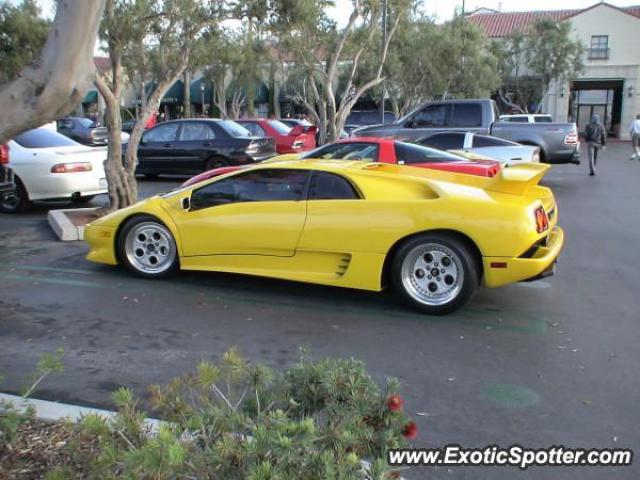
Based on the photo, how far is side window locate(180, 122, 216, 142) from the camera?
15.4 m

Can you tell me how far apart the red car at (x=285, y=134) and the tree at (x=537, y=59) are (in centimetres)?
2671

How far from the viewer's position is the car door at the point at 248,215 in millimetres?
5906

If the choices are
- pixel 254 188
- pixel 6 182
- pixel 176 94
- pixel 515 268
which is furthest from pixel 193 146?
pixel 176 94

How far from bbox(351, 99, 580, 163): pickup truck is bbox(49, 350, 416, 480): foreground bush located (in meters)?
13.7

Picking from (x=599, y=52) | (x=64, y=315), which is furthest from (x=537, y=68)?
(x=64, y=315)

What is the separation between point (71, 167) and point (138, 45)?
235 centimetres

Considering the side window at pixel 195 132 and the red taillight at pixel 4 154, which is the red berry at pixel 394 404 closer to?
the red taillight at pixel 4 154

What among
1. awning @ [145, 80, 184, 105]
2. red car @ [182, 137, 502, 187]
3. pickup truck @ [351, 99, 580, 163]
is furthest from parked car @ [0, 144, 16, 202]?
awning @ [145, 80, 184, 105]

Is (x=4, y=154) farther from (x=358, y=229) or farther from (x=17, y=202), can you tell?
(x=358, y=229)

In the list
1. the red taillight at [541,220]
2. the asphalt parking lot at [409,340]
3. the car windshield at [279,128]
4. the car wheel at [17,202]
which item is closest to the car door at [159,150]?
the car windshield at [279,128]

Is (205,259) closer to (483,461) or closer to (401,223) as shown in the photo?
(401,223)

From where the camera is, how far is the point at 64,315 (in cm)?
552

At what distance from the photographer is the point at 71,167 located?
34.9 feet

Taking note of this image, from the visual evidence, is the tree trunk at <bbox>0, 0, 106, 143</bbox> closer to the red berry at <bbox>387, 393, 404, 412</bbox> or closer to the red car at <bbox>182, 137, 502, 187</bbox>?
the red berry at <bbox>387, 393, 404, 412</bbox>
